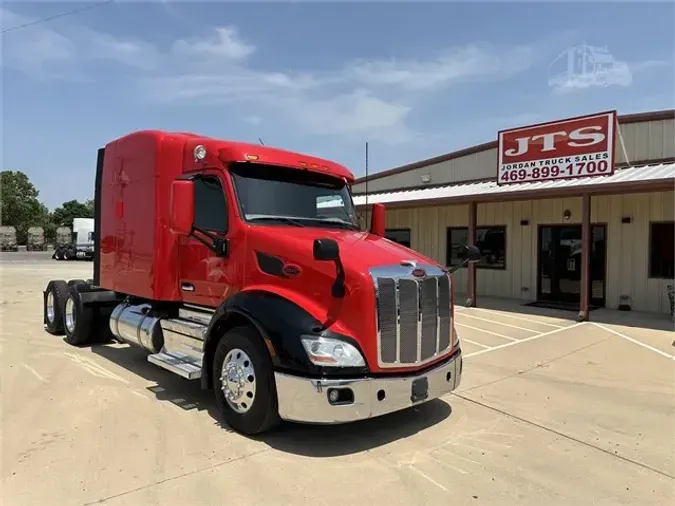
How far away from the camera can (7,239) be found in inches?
2297

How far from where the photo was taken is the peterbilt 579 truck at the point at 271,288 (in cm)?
391

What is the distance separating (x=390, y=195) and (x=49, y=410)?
14376 mm

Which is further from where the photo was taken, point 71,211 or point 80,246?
point 71,211

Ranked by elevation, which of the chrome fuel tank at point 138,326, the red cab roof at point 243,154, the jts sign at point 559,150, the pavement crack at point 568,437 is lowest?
the pavement crack at point 568,437

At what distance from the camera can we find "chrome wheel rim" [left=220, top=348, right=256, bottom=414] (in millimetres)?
4246

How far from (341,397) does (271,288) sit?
3.67ft

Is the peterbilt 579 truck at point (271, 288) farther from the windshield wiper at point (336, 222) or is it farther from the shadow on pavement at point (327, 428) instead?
the shadow on pavement at point (327, 428)

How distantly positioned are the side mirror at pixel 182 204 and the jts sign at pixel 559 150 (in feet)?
31.9

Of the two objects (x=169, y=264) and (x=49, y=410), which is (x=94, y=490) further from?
(x=169, y=264)

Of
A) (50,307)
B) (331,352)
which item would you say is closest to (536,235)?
(331,352)

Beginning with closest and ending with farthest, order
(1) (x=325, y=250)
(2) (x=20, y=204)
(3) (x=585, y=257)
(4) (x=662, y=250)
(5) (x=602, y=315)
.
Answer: (1) (x=325, y=250) → (3) (x=585, y=257) → (5) (x=602, y=315) → (4) (x=662, y=250) → (2) (x=20, y=204)

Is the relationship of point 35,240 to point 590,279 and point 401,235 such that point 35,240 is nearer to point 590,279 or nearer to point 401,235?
point 401,235

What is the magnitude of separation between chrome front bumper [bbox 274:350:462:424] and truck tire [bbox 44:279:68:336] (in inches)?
241

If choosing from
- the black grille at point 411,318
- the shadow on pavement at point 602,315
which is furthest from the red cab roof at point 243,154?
the shadow on pavement at point 602,315
